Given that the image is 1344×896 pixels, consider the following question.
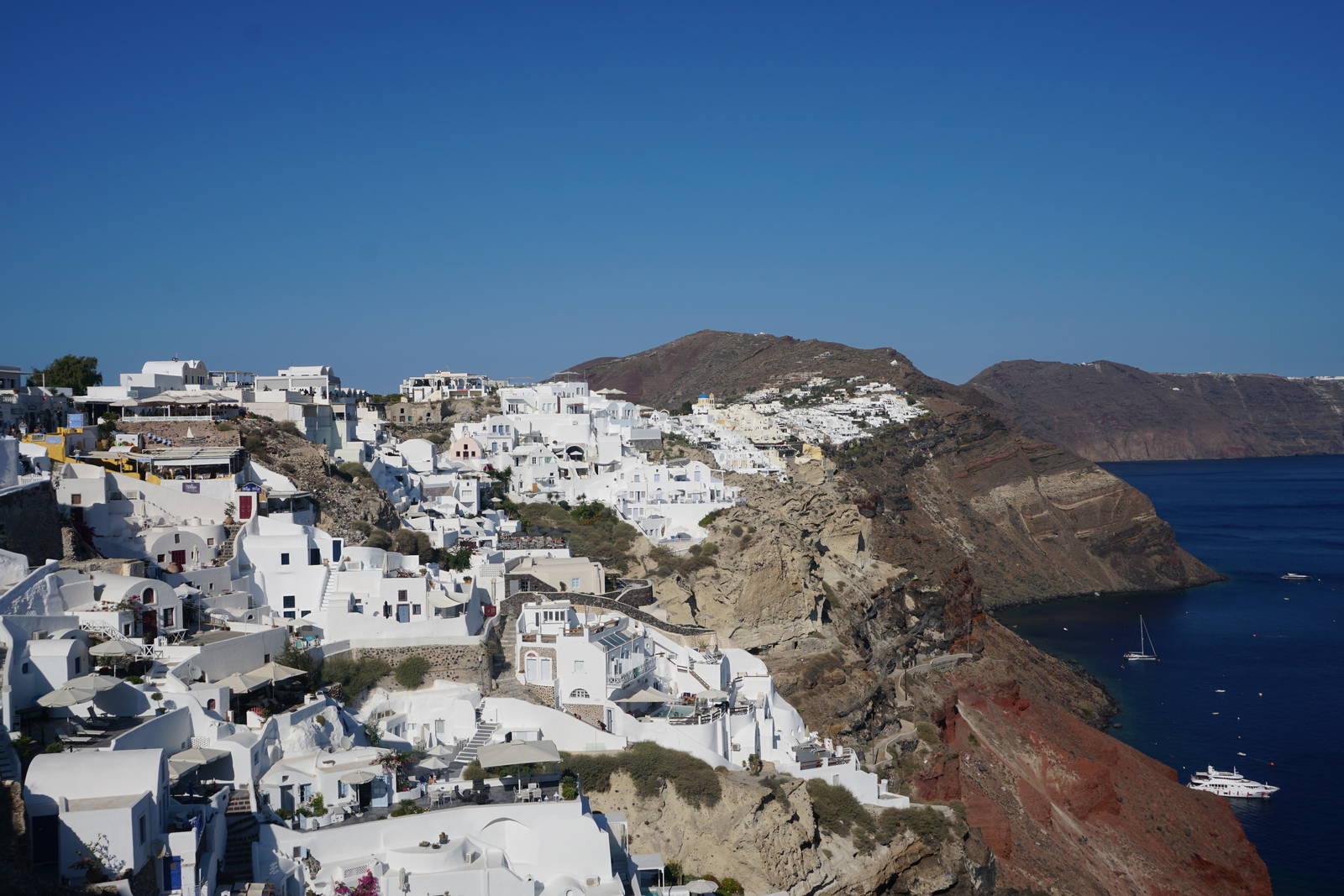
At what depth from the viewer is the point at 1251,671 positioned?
178ft

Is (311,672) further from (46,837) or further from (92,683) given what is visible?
(46,837)

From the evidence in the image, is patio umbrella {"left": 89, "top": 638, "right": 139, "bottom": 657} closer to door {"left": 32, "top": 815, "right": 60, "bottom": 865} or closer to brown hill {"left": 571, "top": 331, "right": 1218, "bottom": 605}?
door {"left": 32, "top": 815, "right": 60, "bottom": 865}

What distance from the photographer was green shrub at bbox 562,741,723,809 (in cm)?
2155

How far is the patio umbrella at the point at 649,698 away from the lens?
23.8 meters

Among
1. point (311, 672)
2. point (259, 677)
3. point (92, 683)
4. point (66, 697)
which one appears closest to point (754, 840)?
point (311, 672)

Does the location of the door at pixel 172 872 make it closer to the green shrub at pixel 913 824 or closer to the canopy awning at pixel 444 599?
the canopy awning at pixel 444 599

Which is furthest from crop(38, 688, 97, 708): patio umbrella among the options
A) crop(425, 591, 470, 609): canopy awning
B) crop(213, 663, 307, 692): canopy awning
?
crop(425, 591, 470, 609): canopy awning

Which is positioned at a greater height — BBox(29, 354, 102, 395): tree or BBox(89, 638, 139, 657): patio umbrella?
BBox(29, 354, 102, 395): tree

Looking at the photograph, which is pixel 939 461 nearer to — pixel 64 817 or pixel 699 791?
pixel 699 791

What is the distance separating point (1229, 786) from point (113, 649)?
3669 centimetres

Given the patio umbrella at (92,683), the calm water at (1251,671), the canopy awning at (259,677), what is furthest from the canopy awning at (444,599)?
the calm water at (1251,671)

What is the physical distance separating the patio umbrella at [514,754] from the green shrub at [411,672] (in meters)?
3.06

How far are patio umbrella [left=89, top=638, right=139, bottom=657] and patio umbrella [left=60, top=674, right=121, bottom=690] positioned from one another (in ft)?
2.49

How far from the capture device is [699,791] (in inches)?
865
